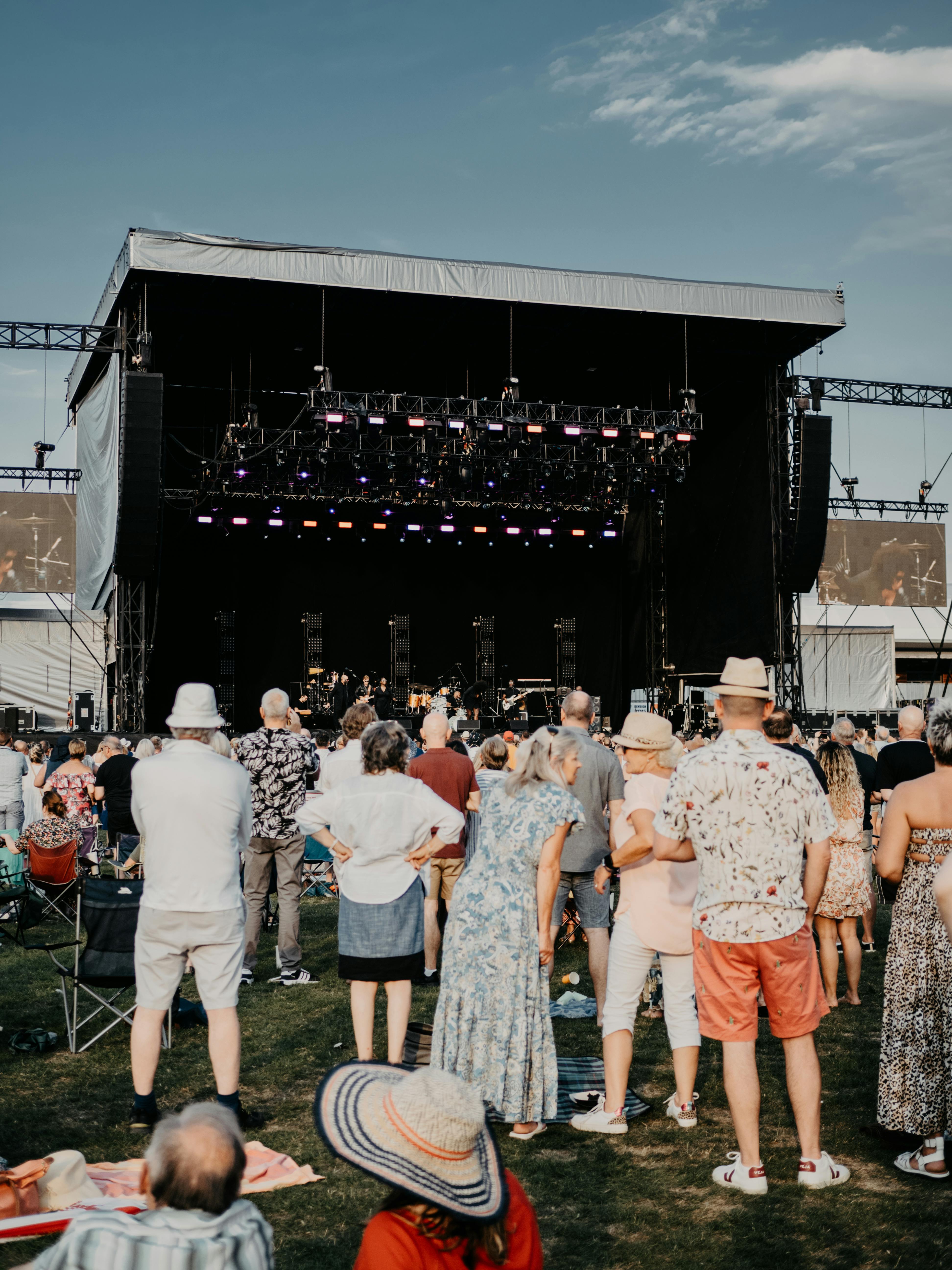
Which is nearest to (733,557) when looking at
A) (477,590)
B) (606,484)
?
(606,484)

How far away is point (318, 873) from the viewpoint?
10.0 m

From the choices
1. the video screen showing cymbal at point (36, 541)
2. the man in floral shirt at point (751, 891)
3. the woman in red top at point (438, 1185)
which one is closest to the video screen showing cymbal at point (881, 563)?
the video screen showing cymbal at point (36, 541)

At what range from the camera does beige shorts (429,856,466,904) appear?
6.36m

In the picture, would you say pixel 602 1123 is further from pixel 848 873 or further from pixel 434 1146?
A: pixel 434 1146

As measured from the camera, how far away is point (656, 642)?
22031 millimetres

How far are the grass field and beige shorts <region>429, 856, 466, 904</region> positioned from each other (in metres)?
0.80

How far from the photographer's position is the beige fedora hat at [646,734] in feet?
14.0

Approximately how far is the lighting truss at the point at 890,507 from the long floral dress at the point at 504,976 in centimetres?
1871

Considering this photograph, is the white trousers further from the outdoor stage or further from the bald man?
the outdoor stage

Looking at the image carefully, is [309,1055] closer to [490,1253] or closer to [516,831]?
[516,831]

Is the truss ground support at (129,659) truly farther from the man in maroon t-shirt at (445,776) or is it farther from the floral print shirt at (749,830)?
the floral print shirt at (749,830)

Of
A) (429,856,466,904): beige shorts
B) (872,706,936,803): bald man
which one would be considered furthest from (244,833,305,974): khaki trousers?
(872,706,936,803): bald man

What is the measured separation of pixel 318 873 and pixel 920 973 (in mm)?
6922

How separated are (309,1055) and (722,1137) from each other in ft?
6.30
